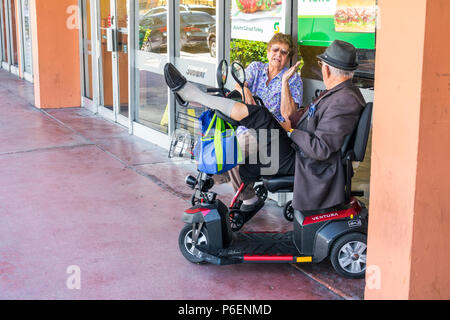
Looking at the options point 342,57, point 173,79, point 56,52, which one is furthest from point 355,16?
point 56,52

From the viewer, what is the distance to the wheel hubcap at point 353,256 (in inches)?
149

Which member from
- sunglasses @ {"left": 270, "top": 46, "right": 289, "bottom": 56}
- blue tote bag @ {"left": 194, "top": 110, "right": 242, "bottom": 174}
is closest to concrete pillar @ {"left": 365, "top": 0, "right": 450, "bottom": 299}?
blue tote bag @ {"left": 194, "top": 110, "right": 242, "bottom": 174}

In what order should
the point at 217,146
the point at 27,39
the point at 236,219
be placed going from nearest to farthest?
1. the point at 217,146
2. the point at 236,219
3. the point at 27,39

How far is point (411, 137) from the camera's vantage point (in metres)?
2.82

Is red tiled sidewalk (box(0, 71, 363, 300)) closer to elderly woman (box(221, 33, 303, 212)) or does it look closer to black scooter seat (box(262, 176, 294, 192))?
elderly woman (box(221, 33, 303, 212))

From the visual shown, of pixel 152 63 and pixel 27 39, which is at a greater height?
pixel 27 39

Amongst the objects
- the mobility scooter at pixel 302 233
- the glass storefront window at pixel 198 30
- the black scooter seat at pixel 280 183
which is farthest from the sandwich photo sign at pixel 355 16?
the glass storefront window at pixel 198 30

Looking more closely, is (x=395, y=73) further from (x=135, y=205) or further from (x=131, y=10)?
(x=131, y=10)

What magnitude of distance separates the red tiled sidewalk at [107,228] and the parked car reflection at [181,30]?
1247 mm

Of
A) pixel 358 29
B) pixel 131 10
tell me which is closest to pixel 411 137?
pixel 358 29

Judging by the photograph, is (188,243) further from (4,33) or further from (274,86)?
(4,33)

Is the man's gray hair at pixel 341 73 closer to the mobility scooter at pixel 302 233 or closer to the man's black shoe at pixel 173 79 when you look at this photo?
the mobility scooter at pixel 302 233

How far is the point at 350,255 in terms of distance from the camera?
3.80 metres

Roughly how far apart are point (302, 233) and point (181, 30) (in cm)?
385
